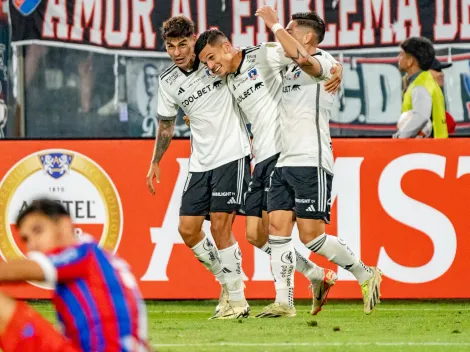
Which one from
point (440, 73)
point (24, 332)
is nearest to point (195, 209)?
point (440, 73)

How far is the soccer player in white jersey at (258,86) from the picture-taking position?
8.09m

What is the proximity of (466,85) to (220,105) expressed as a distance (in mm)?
3476

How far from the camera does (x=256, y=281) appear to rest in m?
9.59

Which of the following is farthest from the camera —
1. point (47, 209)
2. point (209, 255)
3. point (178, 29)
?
point (209, 255)

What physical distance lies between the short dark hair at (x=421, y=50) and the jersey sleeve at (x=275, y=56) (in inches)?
76.3

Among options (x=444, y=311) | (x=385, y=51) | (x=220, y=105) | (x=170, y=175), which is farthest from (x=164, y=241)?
(x=385, y=51)

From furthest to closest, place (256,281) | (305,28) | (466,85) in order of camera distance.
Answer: (466,85), (256,281), (305,28)

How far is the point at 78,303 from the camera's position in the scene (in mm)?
3971

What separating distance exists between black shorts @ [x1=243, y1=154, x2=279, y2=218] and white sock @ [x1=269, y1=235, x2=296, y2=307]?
35 cm

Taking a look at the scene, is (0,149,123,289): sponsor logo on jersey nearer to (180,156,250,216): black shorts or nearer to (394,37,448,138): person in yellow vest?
(180,156,250,216): black shorts

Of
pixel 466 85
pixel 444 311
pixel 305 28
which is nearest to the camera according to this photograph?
pixel 305 28

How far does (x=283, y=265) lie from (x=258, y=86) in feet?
4.09

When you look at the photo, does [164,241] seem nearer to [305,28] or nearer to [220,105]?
[220,105]

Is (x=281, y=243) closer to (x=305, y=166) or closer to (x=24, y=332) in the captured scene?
(x=305, y=166)
